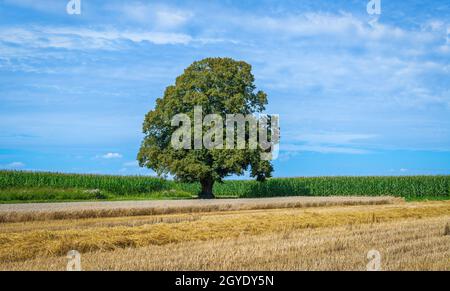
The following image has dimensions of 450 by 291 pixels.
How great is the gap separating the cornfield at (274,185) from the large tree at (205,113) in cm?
714

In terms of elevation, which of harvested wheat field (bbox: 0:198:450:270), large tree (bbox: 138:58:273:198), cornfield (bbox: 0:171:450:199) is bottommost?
cornfield (bbox: 0:171:450:199)

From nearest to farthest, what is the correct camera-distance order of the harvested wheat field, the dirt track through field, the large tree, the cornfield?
the harvested wheat field, the dirt track through field, the large tree, the cornfield

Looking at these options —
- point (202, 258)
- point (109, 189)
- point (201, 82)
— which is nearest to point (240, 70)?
point (201, 82)

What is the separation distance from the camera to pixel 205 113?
45.8 metres

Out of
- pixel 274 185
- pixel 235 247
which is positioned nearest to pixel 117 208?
pixel 235 247

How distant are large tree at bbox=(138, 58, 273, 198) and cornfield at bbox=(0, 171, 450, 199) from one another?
7142 millimetres

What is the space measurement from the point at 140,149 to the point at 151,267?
127 ft

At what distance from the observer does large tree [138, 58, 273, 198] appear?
A: 44.8 m

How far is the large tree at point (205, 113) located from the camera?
44750 mm

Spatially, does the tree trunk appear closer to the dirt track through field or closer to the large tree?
the large tree

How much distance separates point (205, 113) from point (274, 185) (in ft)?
62.9

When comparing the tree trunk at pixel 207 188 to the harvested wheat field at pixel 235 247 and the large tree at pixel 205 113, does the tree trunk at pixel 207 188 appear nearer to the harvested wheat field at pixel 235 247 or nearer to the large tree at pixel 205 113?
the large tree at pixel 205 113

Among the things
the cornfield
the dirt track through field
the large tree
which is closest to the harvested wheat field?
the dirt track through field

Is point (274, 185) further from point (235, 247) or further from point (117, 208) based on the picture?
point (235, 247)
